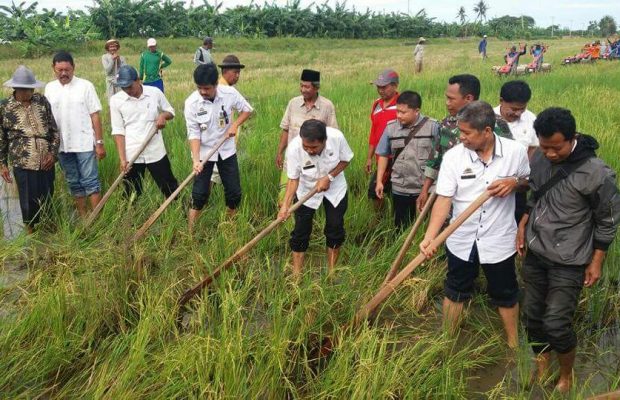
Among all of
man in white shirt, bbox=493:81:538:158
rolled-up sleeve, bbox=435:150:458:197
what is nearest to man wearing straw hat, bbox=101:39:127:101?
man in white shirt, bbox=493:81:538:158

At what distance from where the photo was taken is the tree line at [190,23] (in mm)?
24016

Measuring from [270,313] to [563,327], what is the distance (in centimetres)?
143

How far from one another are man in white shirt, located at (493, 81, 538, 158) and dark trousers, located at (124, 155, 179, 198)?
2.78 metres

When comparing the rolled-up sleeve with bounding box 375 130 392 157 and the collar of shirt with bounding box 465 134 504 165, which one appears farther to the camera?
the rolled-up sleeve with bounding box 375 130 392 157

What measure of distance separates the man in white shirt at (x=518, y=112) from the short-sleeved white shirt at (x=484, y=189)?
81cm

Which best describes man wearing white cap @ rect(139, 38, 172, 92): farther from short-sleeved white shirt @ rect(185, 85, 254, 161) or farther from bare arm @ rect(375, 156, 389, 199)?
bare arm @ rect(375, 156, 389, 199)

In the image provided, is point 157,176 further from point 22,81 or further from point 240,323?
point 240,323

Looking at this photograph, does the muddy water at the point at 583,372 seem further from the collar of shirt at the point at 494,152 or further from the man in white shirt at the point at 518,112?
the collar of shirt at the point at 494,152

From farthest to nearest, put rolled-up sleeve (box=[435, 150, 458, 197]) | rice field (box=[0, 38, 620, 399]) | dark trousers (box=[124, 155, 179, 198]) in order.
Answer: dark trousers (box=[124, 155, 179, 198]) < rolled-up sleeve (box=[435, 150, 458, 197]) < rice field (box=[0, 38, 620, 399])

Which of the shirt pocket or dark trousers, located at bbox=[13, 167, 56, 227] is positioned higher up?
the shirt pocket

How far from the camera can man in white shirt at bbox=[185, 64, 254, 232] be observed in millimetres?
4101

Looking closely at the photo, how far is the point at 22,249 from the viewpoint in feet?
12.0

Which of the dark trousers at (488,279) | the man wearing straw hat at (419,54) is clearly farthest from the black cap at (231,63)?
the man wearing straw hat at (419,54)

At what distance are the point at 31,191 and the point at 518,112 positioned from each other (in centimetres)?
375
